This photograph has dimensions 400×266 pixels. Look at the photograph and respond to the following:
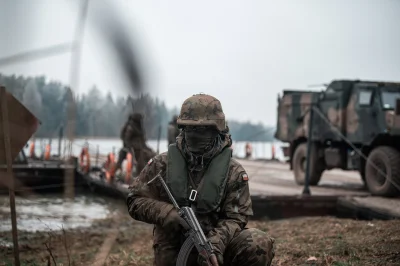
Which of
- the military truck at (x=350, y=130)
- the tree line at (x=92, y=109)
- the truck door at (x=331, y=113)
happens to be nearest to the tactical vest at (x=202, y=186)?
the tree line at (x=92, y=109)

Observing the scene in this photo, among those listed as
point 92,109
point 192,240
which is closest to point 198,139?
point 192,240

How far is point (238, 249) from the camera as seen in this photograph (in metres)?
3.42

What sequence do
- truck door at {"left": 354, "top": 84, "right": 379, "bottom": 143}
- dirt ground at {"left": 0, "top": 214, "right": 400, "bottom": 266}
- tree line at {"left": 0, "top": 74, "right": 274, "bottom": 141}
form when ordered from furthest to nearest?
truck door at {"left": 354, "top": 84, "right": 379, "bottom": 143} < dirt ground at {"left": 0, "top": 214, "right": 400, "bottom": 266} < tree line at {"left": 0, "top": 74, "right": 274, "bottom": 141}

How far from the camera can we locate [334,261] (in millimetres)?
4773

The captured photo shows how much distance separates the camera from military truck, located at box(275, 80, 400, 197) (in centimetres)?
1105

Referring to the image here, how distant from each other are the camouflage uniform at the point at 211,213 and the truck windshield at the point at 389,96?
9018 millimetres

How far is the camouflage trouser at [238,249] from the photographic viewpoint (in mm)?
3365

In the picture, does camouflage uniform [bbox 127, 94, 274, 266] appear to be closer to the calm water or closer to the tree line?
the tree line

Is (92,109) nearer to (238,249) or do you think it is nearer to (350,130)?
(238,249)

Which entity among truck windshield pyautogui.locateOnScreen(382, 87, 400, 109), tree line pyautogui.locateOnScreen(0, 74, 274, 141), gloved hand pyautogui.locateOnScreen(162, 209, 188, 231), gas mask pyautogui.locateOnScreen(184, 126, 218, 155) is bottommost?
gloved hand pyautogui.locateOnScreen(162, 209, 188, 231)

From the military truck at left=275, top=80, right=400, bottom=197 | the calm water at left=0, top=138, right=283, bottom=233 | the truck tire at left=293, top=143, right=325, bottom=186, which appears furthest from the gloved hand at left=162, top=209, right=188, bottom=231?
the truck tire at left=293, top=143, right=325, bottom=186

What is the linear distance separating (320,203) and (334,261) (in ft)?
17.2

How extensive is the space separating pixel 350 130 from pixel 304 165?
232 cm

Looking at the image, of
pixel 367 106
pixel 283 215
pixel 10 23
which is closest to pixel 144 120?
pixel 10 23
